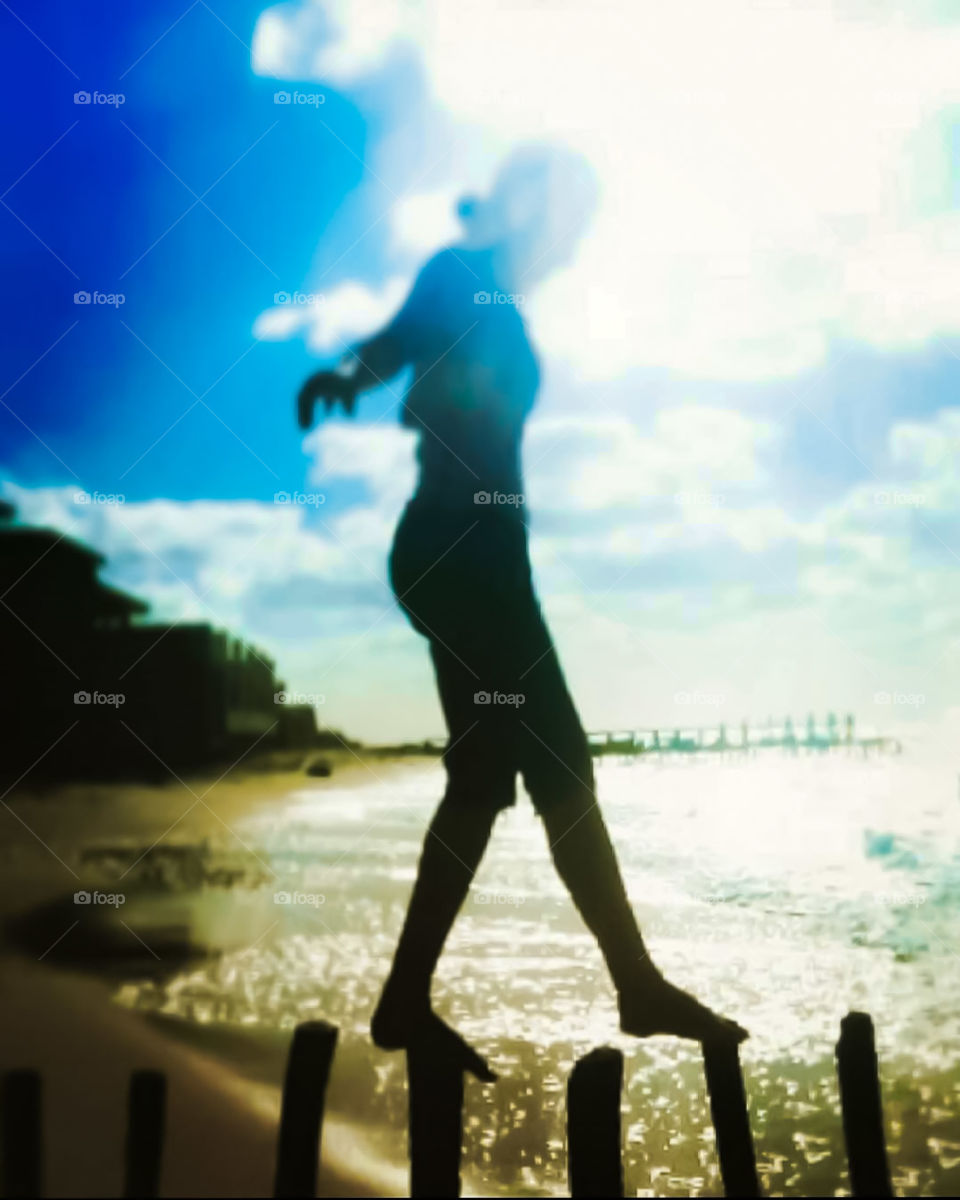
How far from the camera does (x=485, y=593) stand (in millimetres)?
2859

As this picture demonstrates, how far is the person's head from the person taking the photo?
300 cm

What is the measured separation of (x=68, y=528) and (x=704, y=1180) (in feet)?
7.71

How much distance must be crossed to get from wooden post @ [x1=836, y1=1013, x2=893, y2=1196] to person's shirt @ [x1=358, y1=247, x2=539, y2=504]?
5.01ft

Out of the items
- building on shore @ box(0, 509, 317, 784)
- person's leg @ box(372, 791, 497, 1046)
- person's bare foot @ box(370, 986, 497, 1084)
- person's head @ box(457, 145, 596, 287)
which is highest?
person's head @ box(457, 145, 596, 287)

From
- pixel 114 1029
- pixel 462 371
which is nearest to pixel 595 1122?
pixel 114 1029

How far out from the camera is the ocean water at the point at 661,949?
8.98 feet

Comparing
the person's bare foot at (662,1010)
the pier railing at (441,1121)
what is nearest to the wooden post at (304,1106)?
the pier railing at (441,1121)

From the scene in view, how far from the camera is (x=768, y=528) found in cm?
307

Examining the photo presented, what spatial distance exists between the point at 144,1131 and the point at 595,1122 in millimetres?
891

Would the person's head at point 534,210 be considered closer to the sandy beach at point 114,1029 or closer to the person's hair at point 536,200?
the person's hair at point 536,200

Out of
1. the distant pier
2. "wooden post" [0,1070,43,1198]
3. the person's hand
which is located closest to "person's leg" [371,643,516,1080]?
the distant pier

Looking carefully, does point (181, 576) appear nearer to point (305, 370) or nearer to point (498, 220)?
point (305, 370)

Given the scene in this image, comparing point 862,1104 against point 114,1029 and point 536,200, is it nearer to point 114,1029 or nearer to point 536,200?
point 114,1029

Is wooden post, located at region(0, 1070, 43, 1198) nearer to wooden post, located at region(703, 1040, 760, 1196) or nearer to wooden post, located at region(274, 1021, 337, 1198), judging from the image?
wooden post, located at region(274, 1021, 337, 1198)
